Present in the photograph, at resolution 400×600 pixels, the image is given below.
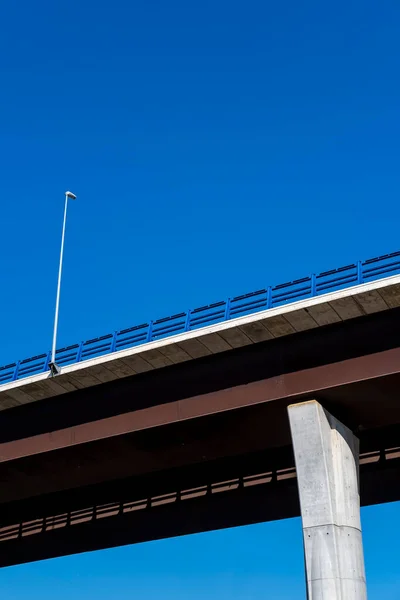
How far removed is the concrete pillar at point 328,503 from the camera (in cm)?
2278

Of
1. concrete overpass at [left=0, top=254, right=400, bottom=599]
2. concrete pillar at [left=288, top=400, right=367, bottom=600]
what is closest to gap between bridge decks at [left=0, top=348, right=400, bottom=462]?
concrete overpass at [left=0, top=254, right=400, bottom=599]

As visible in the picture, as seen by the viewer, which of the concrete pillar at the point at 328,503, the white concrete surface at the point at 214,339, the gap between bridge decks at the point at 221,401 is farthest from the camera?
the gap between bridge decks at the point at 221,401

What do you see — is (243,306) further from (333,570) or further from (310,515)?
(333,570)

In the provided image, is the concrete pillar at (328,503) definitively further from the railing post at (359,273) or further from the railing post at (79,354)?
the railing post at (79,354)

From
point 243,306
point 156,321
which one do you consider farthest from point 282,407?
point 156,321

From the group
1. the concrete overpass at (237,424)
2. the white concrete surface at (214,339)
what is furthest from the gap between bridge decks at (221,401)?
the white concrete surface at (214,339)

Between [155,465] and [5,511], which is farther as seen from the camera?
[5,511]

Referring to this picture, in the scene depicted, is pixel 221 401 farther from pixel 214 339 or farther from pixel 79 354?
pixel 79 354

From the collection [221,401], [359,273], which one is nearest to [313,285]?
[359,273]

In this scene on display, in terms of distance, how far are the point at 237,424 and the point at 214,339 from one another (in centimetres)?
310

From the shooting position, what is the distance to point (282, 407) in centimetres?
2580

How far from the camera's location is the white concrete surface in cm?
2419

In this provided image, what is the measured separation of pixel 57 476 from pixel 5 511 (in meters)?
7.88

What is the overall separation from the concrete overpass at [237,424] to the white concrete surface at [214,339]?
49 millimetres
